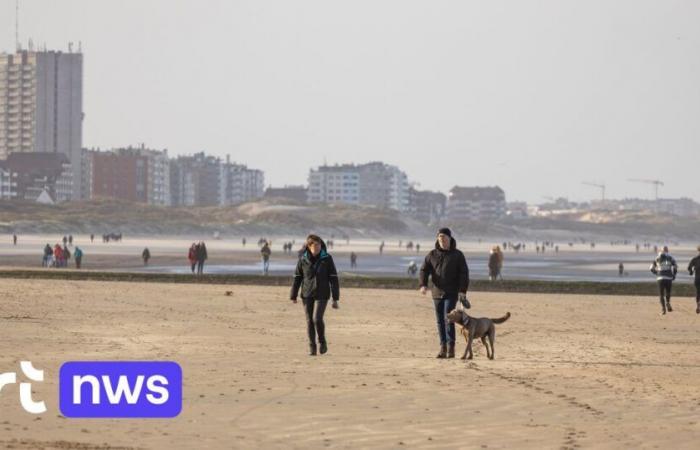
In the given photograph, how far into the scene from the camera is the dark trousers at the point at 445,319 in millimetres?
17844

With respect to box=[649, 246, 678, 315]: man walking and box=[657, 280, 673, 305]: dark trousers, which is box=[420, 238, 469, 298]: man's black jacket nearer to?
box=[649, 246, 678, 315]: man walking

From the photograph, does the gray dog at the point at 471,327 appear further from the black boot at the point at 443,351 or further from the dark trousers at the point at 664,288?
the dark trousers at the point at 664,288

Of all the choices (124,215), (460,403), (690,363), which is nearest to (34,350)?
(460,403)

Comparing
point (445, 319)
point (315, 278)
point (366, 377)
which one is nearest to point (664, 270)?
point (445, 319)

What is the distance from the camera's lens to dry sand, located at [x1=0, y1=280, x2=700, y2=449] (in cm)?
1128

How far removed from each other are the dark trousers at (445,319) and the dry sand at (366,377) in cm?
42

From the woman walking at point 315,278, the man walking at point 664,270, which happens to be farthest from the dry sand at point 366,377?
the man walking at point 664,270

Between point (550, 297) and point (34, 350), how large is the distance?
67.4 feet

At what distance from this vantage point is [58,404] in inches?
485

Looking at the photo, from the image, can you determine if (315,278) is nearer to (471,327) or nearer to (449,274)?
(449,274)

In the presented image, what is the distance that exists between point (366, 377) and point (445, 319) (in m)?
2.77

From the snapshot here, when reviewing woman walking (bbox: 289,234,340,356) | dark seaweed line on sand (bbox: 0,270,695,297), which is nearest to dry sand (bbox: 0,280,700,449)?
woman walking (bbox: 289,234,340,356)

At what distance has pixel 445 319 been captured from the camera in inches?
706

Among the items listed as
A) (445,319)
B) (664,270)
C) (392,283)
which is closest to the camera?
(445,319)
